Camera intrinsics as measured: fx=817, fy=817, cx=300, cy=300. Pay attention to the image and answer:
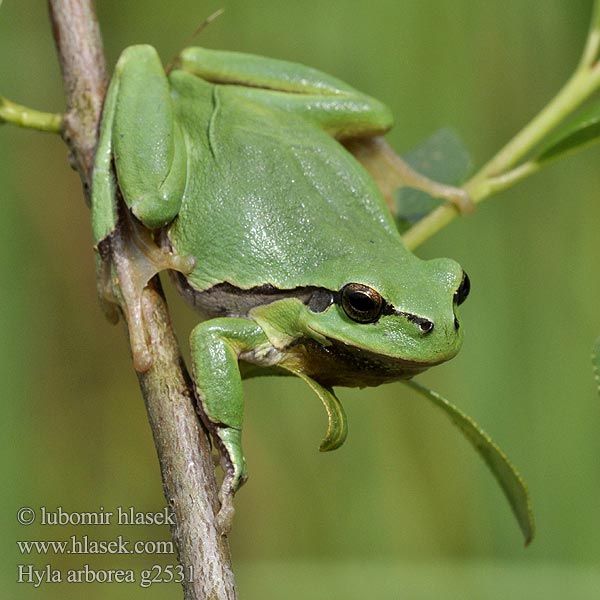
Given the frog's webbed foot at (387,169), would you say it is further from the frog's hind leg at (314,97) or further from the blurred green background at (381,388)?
the blurred green background at (381,388)

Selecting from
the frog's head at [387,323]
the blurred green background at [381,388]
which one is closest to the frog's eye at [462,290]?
the frog's head at [387,323]

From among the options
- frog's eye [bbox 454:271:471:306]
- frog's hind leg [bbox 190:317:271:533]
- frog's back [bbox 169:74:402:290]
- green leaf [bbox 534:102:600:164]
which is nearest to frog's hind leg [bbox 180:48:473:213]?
frog's back [bbox 169:74:402:290]

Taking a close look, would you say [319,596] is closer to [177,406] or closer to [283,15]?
[177,406]

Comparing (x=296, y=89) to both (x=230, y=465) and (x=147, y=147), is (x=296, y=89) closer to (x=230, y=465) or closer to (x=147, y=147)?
(x=147, y=147)

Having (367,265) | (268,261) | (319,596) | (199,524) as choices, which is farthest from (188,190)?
(319,596)

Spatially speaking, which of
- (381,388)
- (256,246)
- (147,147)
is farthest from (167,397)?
(381,388)
